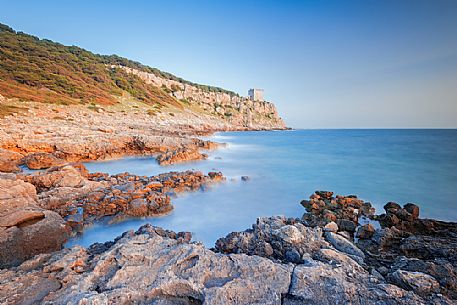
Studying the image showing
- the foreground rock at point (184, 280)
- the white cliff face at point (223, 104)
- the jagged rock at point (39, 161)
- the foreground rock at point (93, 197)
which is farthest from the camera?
the white cliff face at point (223, 104)

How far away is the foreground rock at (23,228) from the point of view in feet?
11.2

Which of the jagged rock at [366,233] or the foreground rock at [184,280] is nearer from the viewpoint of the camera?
the foreground rock at [184,280]

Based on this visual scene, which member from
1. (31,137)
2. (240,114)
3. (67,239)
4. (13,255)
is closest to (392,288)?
(13,255)

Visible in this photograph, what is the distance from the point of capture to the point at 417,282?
2.34 meters

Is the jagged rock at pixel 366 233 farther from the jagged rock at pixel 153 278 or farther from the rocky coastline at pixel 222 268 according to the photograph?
the jagged rock at pixel 153 278

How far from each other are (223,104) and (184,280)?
74.4 metres

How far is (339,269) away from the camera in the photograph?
8.27 ft

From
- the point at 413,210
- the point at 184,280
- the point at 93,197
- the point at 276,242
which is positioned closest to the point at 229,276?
the point at 184,280

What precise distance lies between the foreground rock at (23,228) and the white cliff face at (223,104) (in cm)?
5412

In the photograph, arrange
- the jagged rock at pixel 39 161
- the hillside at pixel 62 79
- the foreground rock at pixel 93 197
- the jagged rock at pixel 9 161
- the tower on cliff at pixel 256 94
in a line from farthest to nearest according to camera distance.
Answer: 1. the tower on cliff at pixel 256 94
2. the hillside at pixel 62 79
3. the jagged rock at pixel 39 161
4. the jagged rock at pixel 9 161
5. the foreground rock at pixel 93 197

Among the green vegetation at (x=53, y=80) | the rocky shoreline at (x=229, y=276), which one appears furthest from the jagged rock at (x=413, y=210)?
the green vegetation at (x=53, y=80)

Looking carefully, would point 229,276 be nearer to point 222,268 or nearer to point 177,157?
point 222,268

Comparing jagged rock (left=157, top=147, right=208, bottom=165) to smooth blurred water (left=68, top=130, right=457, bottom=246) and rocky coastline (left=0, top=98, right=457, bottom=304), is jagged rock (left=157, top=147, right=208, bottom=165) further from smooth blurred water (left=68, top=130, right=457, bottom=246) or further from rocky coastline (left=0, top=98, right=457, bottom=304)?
rocky coastline (left=0, top=98, right=457, bottom=304)

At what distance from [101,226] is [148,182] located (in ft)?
9.12
